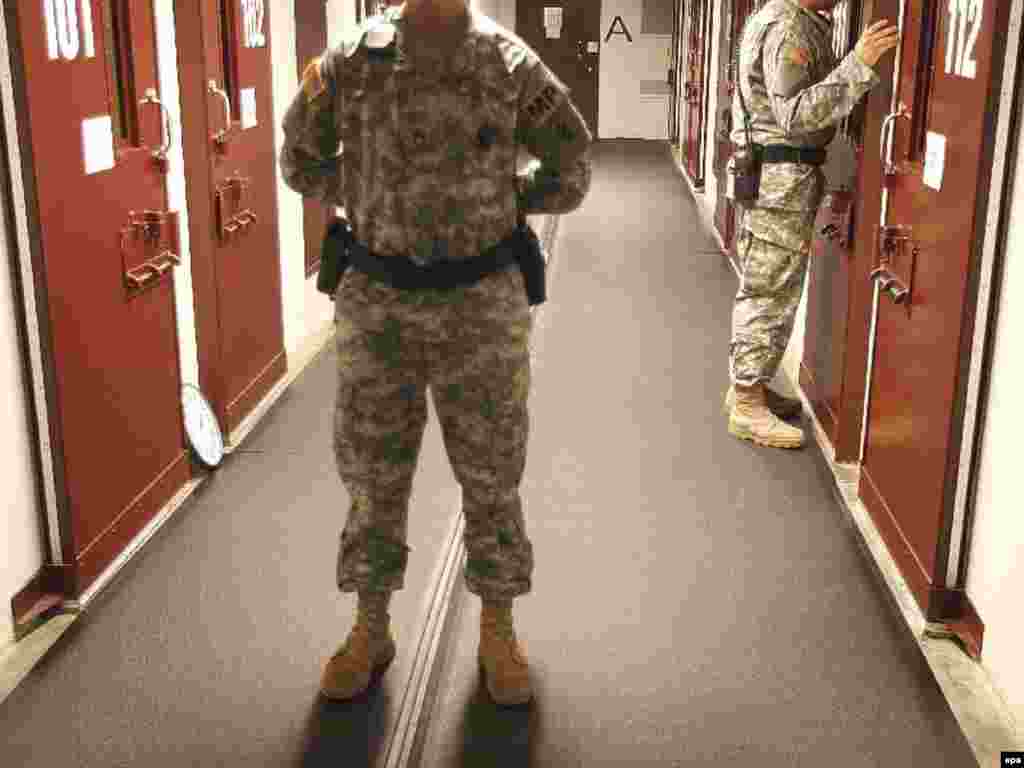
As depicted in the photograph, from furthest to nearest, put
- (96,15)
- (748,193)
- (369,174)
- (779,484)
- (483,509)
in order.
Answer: (748,193) < (779,484) < (96,15) < (483,509) < (369,174)

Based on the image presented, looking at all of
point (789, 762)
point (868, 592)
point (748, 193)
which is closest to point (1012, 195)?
point (868, 592)

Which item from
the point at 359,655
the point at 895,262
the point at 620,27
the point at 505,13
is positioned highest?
the point at 505,13

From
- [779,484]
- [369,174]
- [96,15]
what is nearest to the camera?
[369,174]

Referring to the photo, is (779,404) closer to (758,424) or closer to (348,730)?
(758,424)

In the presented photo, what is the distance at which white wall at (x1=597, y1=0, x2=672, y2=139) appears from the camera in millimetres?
13273

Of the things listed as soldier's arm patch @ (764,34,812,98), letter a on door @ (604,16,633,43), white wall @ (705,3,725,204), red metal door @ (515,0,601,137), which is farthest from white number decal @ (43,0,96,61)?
letter a on door @ (604,16,633,43)

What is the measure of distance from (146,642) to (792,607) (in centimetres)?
150

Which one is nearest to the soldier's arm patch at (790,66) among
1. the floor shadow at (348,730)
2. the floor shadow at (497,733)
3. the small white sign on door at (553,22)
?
the floor shadow at (497,733)

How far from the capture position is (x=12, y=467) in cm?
248

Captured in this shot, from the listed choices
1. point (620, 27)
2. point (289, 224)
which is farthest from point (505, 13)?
point (289, 224)

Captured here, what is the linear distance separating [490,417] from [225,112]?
201 cm

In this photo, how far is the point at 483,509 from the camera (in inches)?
85.1

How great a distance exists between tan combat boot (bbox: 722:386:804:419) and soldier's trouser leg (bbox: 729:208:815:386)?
237mm

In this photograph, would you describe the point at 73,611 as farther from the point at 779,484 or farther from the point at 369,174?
the point at 779,484
